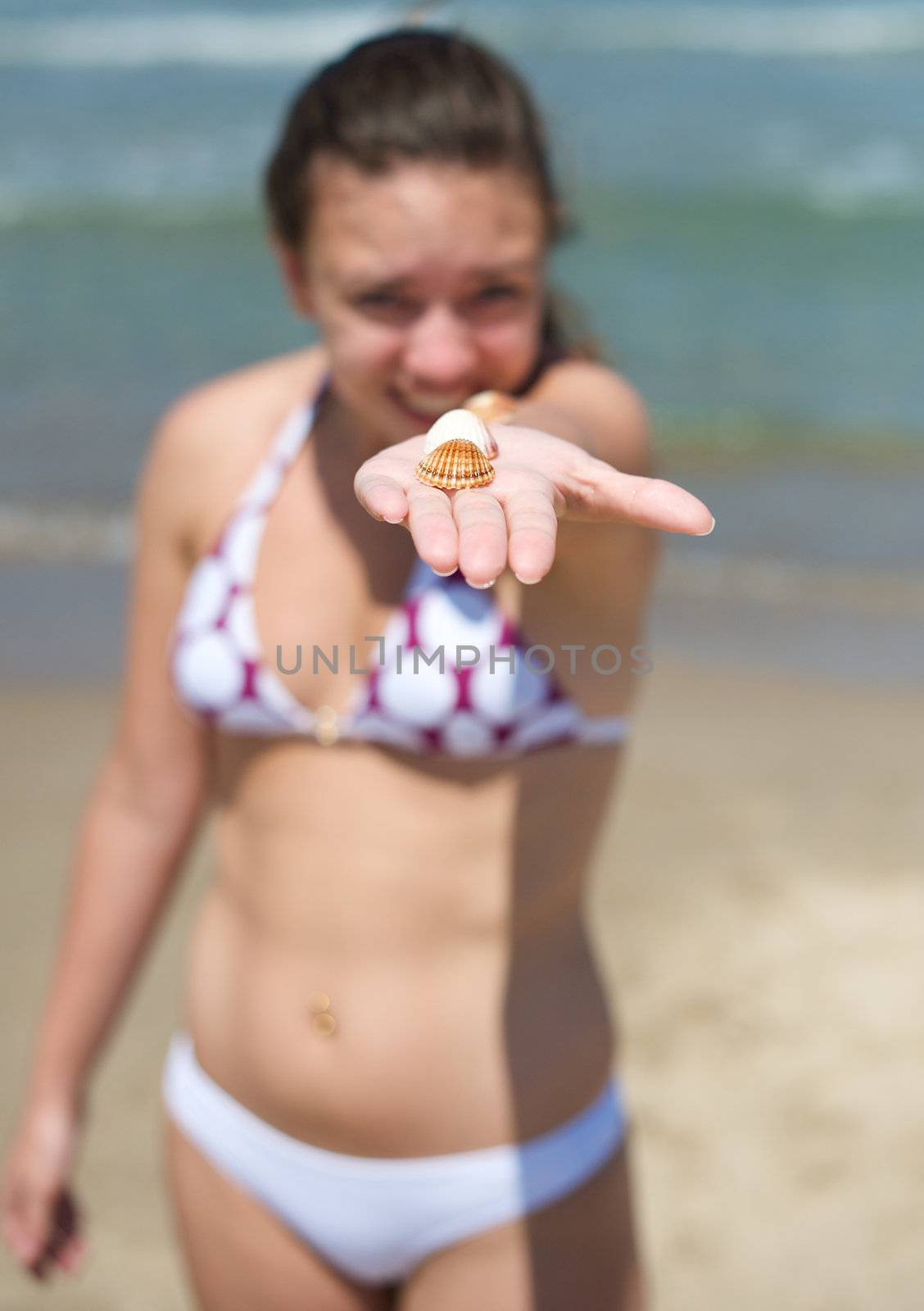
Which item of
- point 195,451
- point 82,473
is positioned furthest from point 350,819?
point 82,473

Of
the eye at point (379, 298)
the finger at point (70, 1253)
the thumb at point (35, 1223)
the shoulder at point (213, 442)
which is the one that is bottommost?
the finger at point (70, 1253)

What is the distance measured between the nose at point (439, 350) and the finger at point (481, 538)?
0.53 metres

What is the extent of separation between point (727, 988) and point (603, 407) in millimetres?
2297

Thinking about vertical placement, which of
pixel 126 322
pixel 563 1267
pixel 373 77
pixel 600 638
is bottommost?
A: pixel 126 322

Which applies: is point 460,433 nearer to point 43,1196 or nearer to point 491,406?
point 491,406

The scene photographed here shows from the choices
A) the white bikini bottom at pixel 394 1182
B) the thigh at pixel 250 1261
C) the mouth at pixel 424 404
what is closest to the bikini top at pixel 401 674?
the mouth at pixel 424 404

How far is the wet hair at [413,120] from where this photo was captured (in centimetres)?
188

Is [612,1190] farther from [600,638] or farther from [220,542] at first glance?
[220,542]

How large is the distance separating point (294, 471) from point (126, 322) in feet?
24.8

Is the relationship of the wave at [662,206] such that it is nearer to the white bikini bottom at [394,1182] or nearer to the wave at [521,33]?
the wave at [521,33]

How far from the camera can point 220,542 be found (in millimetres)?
2082

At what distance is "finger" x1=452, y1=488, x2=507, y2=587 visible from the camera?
1.22 meters

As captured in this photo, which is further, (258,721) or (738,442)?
(738,442)

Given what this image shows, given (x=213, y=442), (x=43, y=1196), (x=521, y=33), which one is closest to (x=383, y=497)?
(x=213, y=442)
